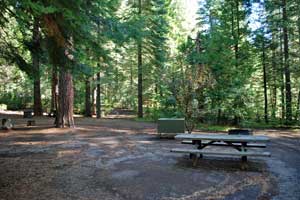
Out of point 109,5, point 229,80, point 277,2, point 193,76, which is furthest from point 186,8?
point 109,5

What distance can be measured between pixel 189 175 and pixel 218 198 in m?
1.36

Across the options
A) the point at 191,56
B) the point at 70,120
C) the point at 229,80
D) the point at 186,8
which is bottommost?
the point at 70,120

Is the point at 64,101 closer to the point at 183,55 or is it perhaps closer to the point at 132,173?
the point at 132,173

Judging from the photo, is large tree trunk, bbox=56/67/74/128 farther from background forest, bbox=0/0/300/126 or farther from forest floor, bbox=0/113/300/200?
forest floor, bbox=0/113/300/200

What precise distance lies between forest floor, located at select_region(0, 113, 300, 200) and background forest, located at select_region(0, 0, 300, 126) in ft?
7.05

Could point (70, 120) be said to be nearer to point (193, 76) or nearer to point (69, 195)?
point (193, 76)

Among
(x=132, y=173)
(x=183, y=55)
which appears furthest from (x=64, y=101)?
(x=183, y=55)

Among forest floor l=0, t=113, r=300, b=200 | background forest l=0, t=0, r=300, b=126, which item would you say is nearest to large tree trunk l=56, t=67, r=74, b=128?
background forest l=0, t=0, r=300, b=126

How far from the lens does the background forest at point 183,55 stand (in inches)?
211

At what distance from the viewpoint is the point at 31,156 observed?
6.98 meters

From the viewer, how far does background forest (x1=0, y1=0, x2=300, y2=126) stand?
5348 mm

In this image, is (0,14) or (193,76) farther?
(193,76)

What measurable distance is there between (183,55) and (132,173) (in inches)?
477

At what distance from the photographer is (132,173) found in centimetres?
558
